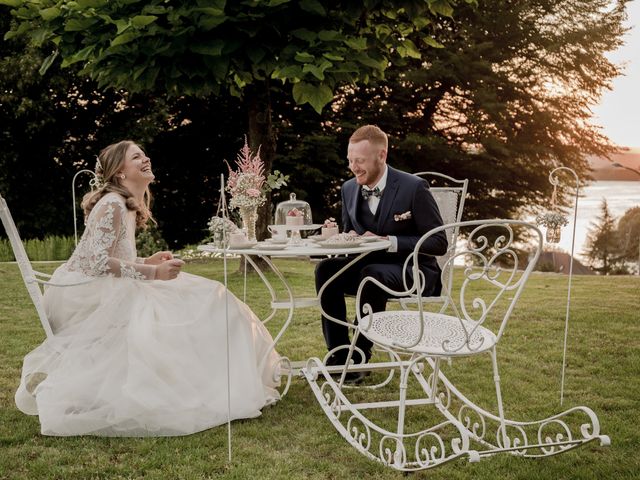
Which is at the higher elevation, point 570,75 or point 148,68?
point 570,75

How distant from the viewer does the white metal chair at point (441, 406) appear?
285 cm

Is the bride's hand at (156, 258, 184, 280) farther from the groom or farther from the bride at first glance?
the groom

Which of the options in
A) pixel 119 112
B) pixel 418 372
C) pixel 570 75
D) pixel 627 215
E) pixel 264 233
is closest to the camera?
pixel 418 372

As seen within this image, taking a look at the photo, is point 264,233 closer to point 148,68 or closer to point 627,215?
point 148,68

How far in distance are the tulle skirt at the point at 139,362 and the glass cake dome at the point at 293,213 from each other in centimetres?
64

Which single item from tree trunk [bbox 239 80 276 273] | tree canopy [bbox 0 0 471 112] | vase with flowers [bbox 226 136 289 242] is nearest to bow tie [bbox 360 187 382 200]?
vase with flowers [bbox 226 136 289 242]

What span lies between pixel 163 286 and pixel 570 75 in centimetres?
1631

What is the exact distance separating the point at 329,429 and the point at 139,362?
1034 millimetres

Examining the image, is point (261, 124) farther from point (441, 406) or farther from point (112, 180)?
point (441, 406)

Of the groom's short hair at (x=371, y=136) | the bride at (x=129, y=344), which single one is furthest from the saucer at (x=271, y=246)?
the groom's short hair at (x=371, y=136)

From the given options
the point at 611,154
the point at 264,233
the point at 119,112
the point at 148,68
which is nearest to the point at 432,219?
the point at 148,68

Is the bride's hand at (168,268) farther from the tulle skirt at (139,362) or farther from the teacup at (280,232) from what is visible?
the teacup at (280,232)

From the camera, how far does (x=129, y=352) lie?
3.51 meters

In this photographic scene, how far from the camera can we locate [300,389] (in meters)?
4.33
